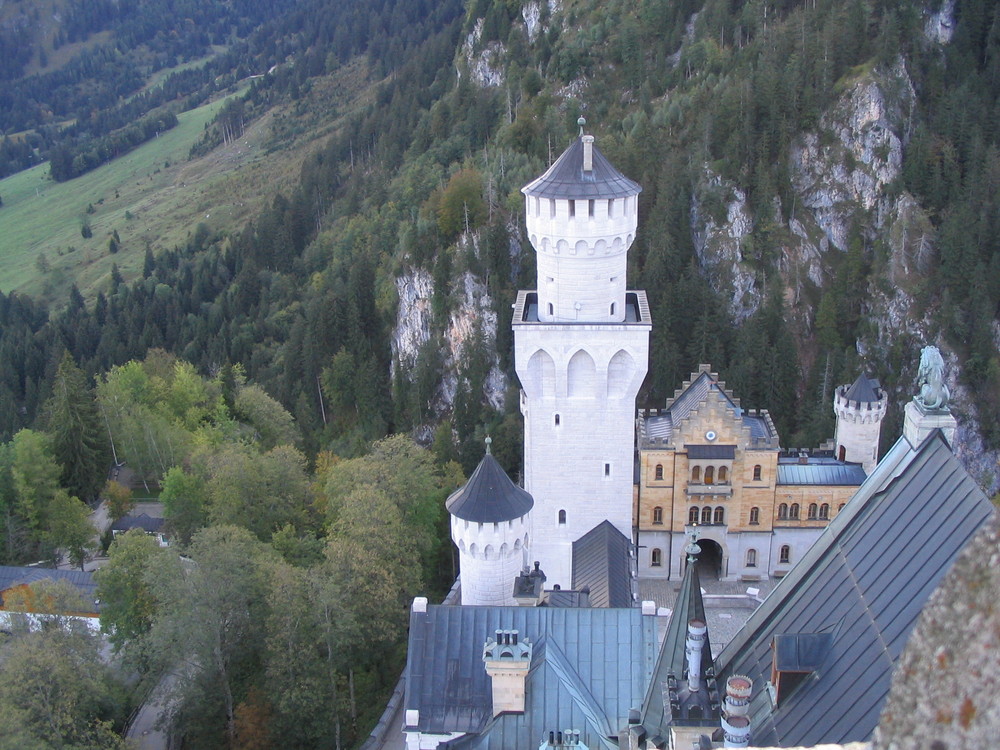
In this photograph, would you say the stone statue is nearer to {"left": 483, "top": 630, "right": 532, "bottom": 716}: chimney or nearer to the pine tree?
{"left": 483, "top": 630, "right": 532, "bottom": 716}: chimney

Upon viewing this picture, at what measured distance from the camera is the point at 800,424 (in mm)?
72250

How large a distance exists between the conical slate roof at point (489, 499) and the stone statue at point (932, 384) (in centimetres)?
1376

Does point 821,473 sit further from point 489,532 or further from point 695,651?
point 695,651

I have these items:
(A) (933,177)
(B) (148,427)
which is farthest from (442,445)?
(A) (933,177)

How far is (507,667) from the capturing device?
1045 inches

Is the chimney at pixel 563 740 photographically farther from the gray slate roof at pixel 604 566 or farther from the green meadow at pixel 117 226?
the green meadow at pixel 117 226

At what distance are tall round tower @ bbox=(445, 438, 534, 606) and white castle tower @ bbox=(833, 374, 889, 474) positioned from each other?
774 inches

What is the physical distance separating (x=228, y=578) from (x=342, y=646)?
16.3 ft

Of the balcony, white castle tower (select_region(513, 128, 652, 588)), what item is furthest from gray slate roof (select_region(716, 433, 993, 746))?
the balcony

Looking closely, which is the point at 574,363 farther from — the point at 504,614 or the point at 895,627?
the point at 895,627

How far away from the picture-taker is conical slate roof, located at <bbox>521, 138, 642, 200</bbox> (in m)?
35.7

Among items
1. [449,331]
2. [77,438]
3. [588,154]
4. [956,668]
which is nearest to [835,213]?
[449,331]

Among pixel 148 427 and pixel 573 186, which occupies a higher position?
pixel 573 186

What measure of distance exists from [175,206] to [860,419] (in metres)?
154
